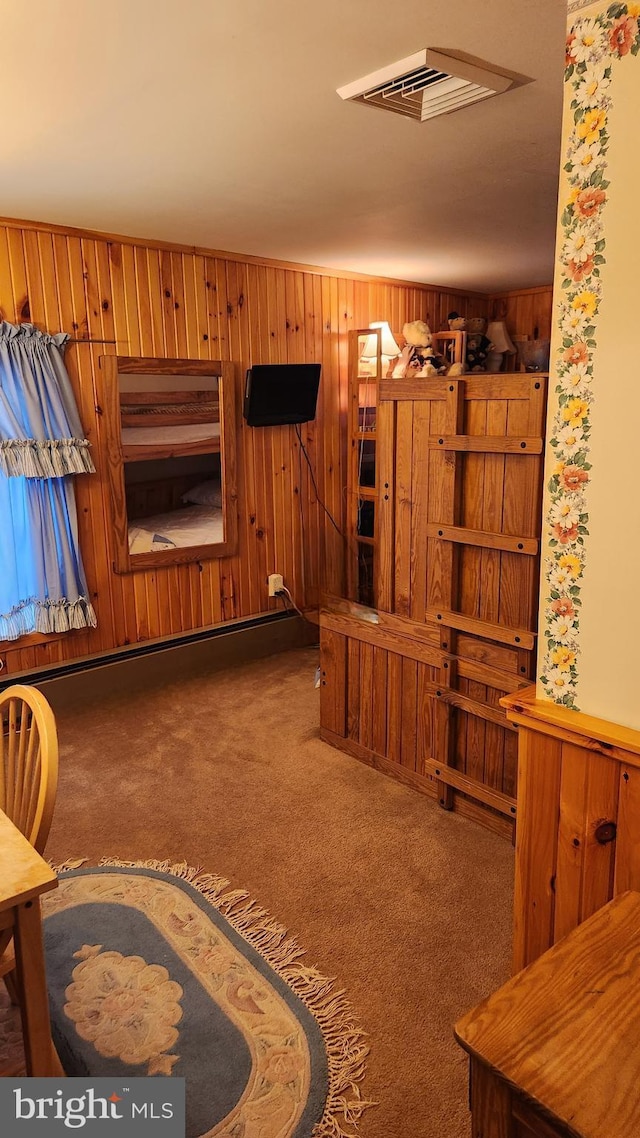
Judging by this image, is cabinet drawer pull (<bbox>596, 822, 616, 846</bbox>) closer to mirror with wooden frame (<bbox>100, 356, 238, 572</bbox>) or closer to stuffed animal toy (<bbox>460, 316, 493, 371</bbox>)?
mirror with wooden frame (<bbox>100, 356, 238, 572</bbox>)

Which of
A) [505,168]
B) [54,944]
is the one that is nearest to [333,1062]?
[54,944]

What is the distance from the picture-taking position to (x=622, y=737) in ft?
5.08

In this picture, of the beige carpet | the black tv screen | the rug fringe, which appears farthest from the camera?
the black tv screen

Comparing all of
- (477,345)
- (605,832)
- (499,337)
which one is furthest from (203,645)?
(499,337)

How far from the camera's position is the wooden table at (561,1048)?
1.03 m

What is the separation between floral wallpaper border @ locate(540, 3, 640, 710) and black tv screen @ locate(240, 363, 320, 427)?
2.86 meters

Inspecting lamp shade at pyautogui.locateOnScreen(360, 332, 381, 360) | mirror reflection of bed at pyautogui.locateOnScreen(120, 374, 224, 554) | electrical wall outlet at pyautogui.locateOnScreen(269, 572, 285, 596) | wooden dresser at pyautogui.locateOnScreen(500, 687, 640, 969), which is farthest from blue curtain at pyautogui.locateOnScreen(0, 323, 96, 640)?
wooden dresser at pyautogui.locateOnScreen(500, 687, 640, 969)

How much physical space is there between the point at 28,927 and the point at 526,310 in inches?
223

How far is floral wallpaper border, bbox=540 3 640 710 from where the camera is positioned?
1.47m

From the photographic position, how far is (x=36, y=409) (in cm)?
345

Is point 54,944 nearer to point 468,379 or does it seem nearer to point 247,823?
point 247,823

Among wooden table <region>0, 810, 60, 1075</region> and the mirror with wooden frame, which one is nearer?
wooden table <region>0, 810, 60, 1075</region>

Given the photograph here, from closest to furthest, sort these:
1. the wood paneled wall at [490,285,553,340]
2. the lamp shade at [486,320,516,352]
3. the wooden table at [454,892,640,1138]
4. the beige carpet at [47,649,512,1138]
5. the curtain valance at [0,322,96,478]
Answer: the wooden table at [454,892,640,1138] → the beige carpet at [47,649,512,1138] → the curtain valance at [0,322,96,478] → the lamp shade at [486,320,516,352] → the wood paneled wall at [490,285,553,340]

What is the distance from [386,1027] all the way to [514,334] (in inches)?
206
